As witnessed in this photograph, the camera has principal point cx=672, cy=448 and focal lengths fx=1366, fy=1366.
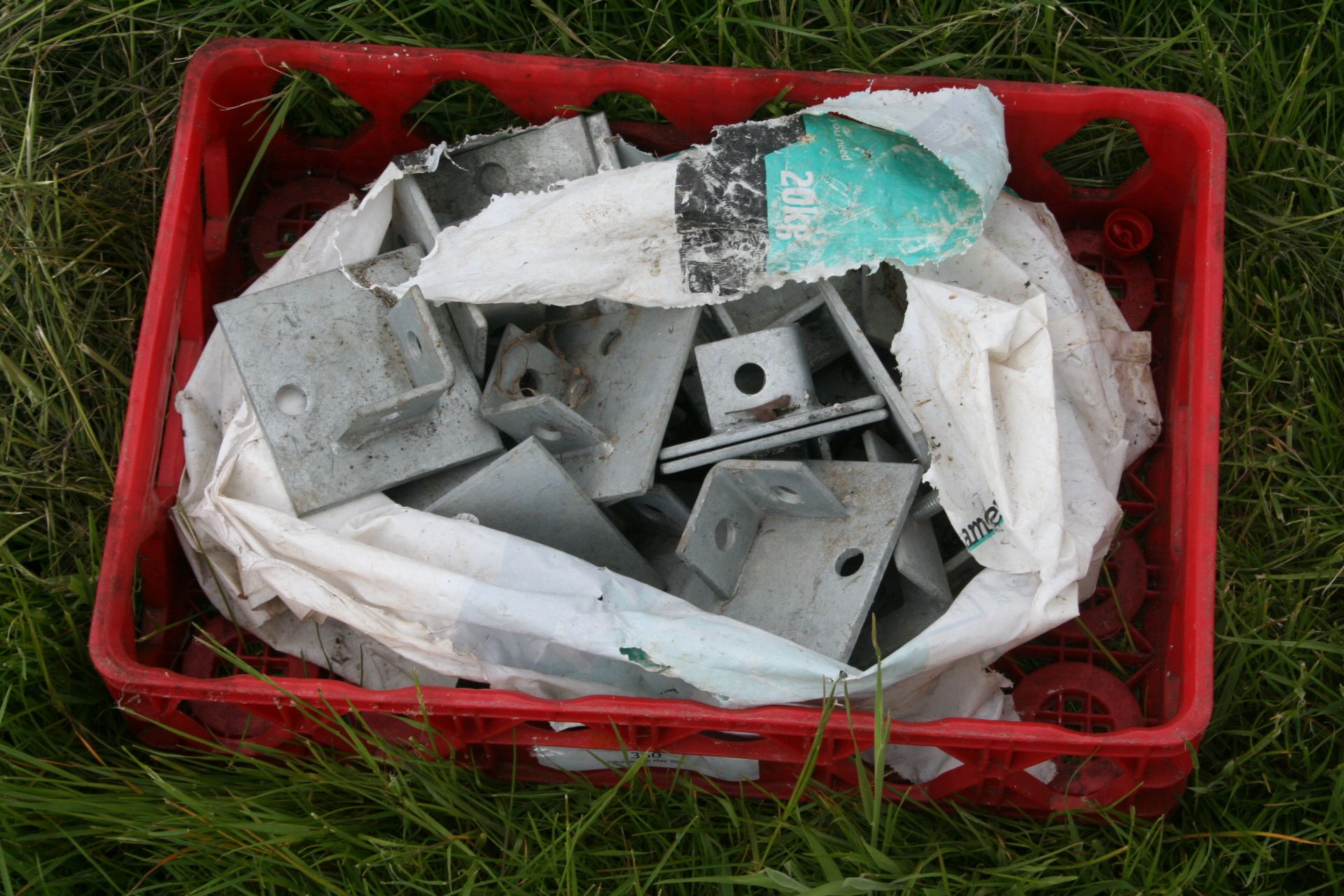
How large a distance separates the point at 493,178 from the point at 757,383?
2.36ft

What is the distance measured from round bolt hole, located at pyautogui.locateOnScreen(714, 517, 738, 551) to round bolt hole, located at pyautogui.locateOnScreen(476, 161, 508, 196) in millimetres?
839

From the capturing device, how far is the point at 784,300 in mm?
2715

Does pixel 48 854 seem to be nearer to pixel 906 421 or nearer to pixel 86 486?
pixel 86 486

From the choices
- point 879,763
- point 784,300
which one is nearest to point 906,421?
point 784,300

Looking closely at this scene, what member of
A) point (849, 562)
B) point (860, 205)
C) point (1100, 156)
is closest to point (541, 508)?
point (849, 562)

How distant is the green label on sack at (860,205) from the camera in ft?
8.26

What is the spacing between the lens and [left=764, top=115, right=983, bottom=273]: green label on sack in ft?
8.26

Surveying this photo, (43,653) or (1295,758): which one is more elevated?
(43,653)

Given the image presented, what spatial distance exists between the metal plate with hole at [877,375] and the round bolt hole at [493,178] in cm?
70

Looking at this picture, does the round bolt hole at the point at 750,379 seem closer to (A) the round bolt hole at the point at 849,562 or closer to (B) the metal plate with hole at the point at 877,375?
(B) the metal plate with hole at the point at 877,375

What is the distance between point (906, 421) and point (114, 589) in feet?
4.70

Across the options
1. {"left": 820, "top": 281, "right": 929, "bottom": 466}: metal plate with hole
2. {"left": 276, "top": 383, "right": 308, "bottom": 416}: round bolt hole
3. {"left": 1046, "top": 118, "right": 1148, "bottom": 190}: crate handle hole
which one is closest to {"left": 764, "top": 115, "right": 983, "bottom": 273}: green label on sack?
{"left": 820, "top": 281, "right": 929, "bottom": 466}: metal plate with hole

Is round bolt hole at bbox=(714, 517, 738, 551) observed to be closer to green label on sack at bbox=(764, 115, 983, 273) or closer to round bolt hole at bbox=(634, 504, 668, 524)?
round bolt hole at bbox=(634, 504, 668, 524)

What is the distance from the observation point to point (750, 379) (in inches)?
101
